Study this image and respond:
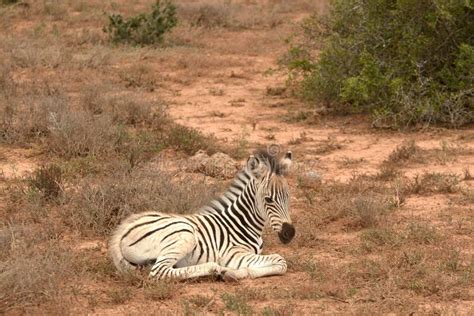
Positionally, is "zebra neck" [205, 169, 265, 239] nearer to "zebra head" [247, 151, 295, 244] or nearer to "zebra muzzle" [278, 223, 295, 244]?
"zebra head" [247, 151, 295, 244]

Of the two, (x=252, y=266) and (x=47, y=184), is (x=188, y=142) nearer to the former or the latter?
(x=47, y=184)

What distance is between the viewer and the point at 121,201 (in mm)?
8031

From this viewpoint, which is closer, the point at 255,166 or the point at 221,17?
the point at 255,166

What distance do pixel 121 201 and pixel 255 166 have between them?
167 centimetres

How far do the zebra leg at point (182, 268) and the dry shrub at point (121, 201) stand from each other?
4.44ft

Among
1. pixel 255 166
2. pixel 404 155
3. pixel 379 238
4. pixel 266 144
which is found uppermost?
pixel 255 166

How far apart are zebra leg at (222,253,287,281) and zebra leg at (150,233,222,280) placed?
114 mm

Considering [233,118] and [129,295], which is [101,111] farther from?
[129,295]

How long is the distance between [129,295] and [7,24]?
1455 cm

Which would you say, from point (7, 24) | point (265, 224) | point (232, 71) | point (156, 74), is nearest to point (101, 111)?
point (156, 74)

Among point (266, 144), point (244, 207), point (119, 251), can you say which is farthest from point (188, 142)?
point (119, 251)

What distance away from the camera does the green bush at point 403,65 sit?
12250 millimetres

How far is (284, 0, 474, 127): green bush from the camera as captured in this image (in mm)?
12250

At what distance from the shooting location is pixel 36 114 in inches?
447
